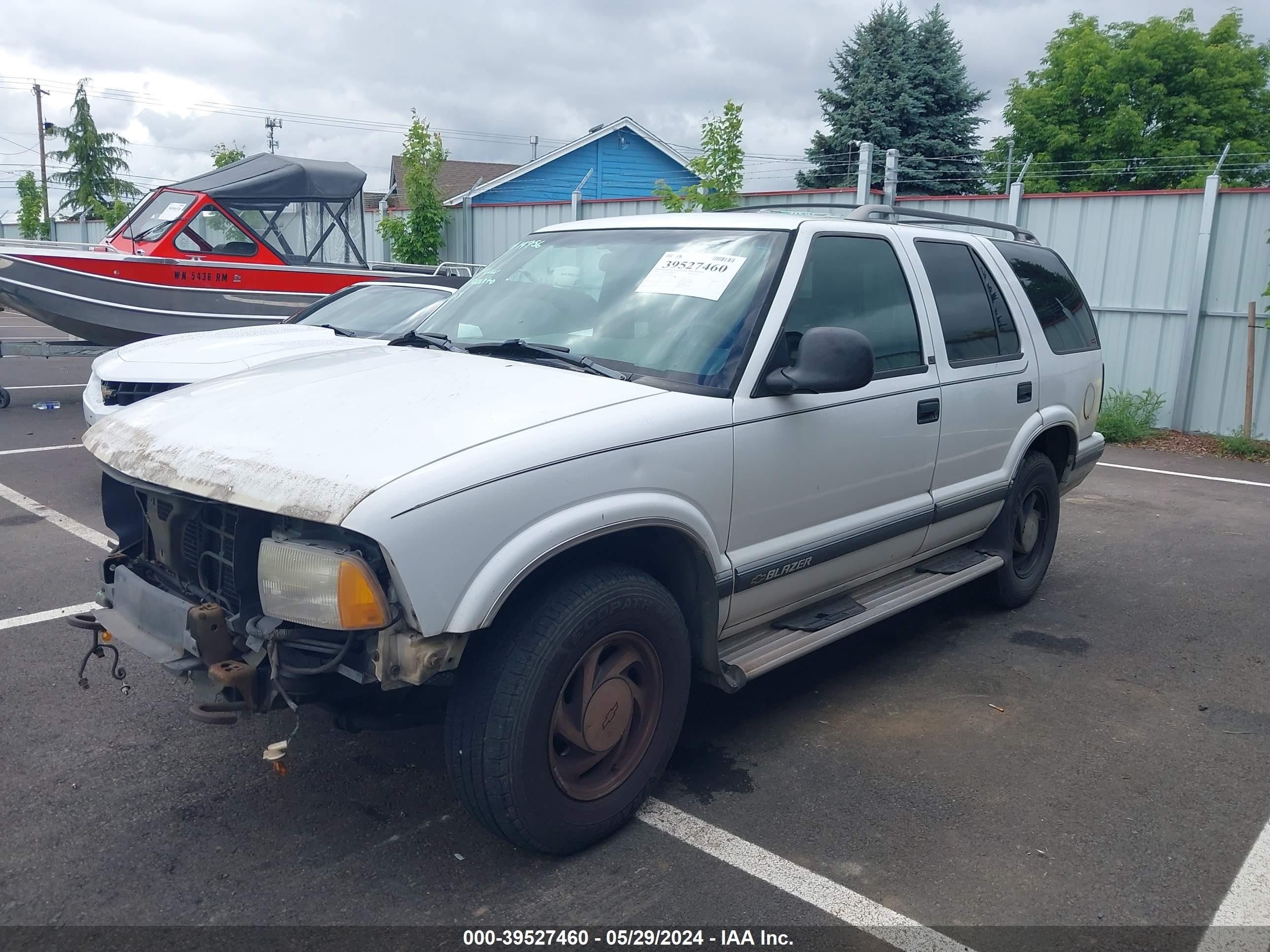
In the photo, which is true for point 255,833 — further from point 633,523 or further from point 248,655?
point 633,523

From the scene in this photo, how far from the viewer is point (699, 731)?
3957 millimetres

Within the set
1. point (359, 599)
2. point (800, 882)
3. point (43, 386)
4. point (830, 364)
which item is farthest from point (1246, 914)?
point (43, 386)

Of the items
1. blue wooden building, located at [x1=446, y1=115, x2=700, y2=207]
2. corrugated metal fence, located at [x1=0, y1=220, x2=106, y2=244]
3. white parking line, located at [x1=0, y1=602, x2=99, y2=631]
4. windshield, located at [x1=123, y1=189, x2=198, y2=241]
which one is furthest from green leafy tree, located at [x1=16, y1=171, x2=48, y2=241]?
white parking line, located at [x1=0, y1=602, x2=99, y2=631]

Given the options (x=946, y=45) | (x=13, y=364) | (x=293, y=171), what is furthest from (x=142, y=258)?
(x=946, y=45)

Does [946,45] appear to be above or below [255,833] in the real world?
above

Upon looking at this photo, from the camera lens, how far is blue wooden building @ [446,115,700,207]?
99.7 ft

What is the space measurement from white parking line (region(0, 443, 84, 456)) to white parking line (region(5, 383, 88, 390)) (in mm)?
4083

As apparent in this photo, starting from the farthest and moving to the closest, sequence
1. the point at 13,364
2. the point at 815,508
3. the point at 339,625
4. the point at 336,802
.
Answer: the point at 13,364 → the point at 815,508 → the point at 336,802 → the point at 339,625

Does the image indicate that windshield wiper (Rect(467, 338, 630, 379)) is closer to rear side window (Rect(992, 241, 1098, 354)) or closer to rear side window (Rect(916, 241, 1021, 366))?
rear side window (Rect(916, 241, 1021, 366))

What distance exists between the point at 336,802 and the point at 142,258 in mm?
9962

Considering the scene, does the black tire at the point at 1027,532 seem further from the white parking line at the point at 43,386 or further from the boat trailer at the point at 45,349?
the white parking line at the point at 43,386

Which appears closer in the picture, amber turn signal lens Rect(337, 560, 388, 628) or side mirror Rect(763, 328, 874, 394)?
amber turn signal lens Rect(337, 560, 388, 628)

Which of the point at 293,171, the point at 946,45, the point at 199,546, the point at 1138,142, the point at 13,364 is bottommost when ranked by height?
the point at 13,364

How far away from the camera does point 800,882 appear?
9.77ft
